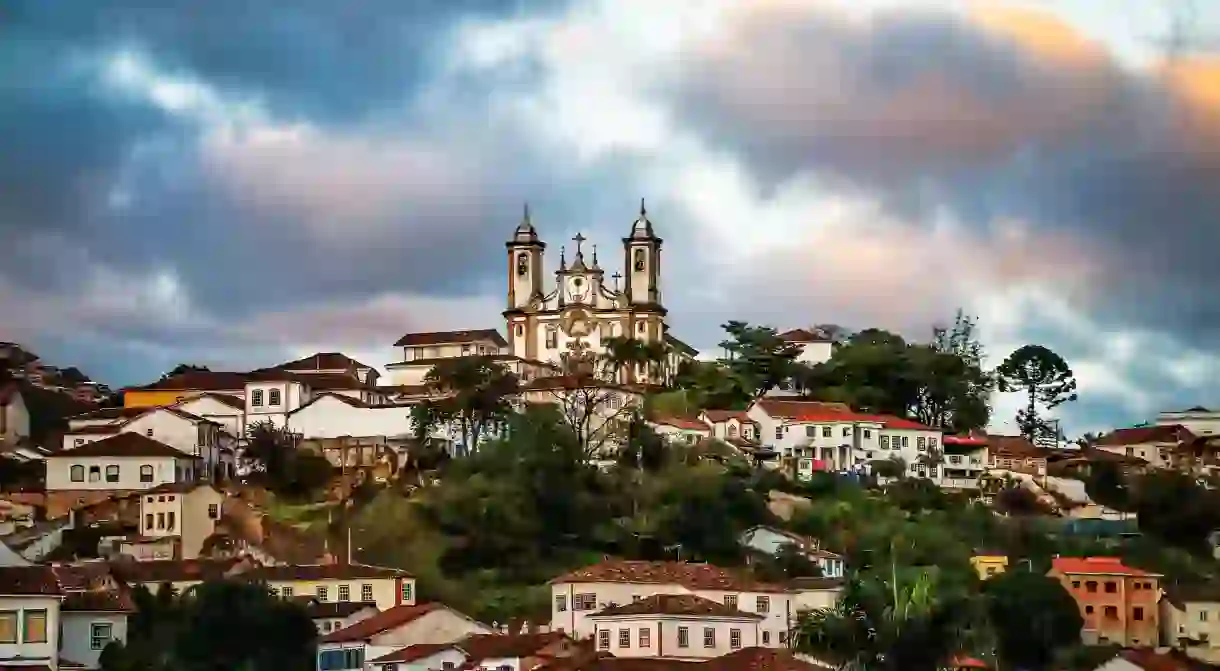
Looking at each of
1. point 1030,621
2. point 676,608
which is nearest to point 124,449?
point 676,608

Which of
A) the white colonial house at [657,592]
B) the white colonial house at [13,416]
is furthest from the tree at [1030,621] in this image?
the white colonial house at [13,416]

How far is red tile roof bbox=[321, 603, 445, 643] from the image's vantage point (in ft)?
191

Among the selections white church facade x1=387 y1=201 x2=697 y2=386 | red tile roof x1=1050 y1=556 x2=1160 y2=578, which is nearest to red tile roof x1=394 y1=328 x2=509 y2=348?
white church facade x1=387 y1=201 x2=697 y2=386

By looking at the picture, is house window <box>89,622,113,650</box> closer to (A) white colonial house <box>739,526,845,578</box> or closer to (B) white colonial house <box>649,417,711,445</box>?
(A) white colonial house <box>739,526,845,578</box>

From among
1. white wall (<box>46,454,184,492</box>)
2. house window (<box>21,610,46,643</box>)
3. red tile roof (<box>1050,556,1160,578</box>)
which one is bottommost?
house window (<box>21,610,46,643</box>)

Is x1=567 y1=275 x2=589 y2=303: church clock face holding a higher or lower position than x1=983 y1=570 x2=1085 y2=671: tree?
higher

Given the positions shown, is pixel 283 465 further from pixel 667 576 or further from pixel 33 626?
pixel 33 626

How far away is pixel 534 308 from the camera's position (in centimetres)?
9350

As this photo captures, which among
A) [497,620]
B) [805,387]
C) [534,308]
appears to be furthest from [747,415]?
[497,620]

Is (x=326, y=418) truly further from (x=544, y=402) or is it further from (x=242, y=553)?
(x=242, y=553)

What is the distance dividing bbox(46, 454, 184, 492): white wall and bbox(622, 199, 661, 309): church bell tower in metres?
25.6

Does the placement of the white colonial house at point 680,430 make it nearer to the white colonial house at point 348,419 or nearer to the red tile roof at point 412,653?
the white colonial house at point 348,419

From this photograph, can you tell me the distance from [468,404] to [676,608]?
2041cm

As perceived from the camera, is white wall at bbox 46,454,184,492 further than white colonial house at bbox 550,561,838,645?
Yes
